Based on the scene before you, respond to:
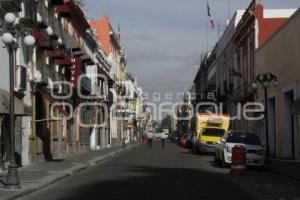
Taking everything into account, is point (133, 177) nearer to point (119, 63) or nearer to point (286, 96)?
point (286, 96)

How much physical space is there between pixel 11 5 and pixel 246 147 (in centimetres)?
1148

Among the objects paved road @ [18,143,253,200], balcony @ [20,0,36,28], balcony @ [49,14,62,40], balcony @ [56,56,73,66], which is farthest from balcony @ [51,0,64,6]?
paved road @ [18,143,253,200]

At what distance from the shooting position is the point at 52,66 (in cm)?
3809

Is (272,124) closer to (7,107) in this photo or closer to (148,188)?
(7,107)

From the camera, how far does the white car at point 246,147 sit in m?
29.0

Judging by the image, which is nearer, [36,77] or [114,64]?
[36,77]

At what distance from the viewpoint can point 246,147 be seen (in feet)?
94.8

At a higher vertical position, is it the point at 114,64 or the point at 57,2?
the point at 114,64

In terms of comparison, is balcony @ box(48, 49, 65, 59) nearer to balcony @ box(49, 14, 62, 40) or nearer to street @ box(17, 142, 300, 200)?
balcony @ box(49, 14, 62, 40)

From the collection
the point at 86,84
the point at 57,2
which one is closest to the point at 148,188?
the point at 57,2

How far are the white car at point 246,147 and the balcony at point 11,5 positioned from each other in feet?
34.7

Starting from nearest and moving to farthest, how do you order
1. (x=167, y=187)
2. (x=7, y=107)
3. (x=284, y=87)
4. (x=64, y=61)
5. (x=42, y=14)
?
1. (x=167, y=187)
2. (x=7, y=107)
3. (x=42, y=14)
4. (x=284, y=87)
5. (x=64, y=61)

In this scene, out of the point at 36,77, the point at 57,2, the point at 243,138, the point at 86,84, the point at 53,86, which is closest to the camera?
the point at 243,138

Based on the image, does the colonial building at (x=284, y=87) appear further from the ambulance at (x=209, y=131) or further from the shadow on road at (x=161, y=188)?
the shadow on road at (x=161, y=188)
